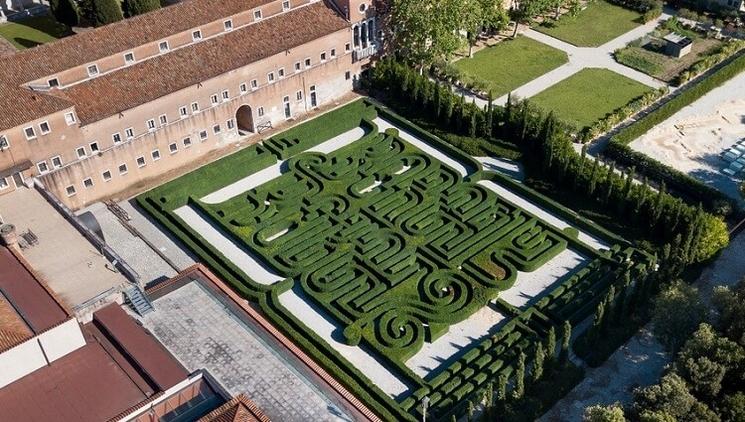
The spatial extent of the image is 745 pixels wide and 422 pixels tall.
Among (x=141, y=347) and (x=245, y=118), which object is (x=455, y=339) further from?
(x=245, y=118)

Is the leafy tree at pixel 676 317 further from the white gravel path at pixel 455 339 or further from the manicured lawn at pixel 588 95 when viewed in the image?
the manicured lawn at pixel 588 95

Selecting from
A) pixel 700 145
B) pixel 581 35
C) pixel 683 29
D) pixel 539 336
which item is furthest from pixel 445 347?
pixel 683 29

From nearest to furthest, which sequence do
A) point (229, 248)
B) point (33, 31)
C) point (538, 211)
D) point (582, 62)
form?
point (229, 248)
point (538, 211)
point (582, 62)
point (33, 31)

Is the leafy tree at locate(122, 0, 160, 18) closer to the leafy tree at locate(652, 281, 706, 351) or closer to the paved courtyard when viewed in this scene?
the paved courtyard

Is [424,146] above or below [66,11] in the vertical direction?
below

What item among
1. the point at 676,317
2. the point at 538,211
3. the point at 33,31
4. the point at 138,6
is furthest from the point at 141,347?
the point at 33,31

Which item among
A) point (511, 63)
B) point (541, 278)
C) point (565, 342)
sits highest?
point (511, 63)

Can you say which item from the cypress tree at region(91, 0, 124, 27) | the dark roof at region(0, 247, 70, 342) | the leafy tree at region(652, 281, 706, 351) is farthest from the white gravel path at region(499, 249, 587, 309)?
the cypress tree at region(91, 0, 124, 27)
